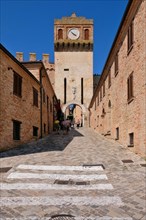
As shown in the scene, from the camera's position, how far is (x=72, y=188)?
746 cm

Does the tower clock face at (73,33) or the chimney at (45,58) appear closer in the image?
the tower clock face at (73,33)

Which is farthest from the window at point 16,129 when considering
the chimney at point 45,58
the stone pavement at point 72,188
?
the chimney at point 45,58

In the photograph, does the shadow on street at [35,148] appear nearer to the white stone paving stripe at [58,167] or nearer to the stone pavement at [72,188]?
the stone pavement at [72,188]

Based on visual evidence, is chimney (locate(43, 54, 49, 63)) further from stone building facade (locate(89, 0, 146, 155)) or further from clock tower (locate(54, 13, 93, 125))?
stone building facade (locate(89, 0, 146, 155))

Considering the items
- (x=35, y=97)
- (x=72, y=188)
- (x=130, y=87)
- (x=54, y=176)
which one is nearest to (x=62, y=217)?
(x=72, y=188)

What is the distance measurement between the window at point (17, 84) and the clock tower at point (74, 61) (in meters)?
26.1

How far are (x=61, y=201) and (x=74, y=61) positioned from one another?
39347 millimetres

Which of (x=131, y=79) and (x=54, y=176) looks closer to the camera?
(x=54, y=176)

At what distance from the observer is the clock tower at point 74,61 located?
43000 millimetres

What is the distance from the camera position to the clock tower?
141 ft

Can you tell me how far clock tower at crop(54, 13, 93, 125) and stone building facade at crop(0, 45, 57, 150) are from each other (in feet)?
71.7

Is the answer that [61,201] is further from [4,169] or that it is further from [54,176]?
[4,169]

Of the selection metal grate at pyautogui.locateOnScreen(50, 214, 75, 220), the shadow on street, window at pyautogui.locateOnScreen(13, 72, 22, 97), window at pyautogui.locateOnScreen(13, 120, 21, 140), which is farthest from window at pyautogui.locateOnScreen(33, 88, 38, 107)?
metal grate at pyautogui.locateOnScreen(50, 214, 75, 220)

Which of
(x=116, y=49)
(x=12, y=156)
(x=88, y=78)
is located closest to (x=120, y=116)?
(x=116, y=49)
